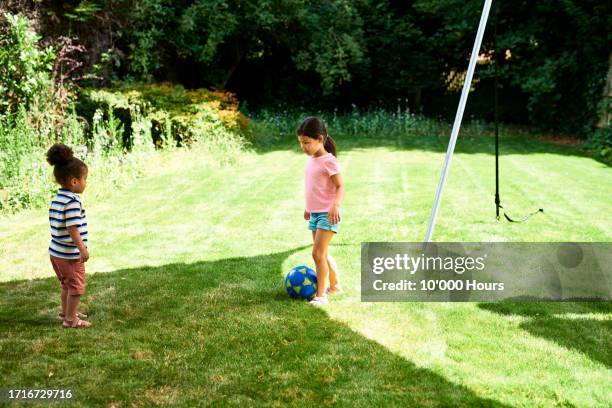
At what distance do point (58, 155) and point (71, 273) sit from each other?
78cm

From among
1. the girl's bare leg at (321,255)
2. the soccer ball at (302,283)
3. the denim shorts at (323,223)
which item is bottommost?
the soccer ball at (302,283)

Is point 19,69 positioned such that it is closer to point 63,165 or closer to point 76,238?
point 63,165

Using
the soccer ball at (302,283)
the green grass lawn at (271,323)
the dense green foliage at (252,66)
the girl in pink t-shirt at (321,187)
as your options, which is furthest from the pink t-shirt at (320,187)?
the dense green foliage at (252,66)

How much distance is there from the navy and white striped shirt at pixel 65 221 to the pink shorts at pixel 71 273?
4cm

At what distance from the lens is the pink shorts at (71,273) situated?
4.02 metres

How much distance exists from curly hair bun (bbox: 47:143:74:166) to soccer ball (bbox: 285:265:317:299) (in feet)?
5.99

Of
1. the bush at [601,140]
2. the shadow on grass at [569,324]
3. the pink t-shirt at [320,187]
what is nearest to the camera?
the shadow on grass at [569,324]

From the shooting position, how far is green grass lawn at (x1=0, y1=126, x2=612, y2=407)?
3.26 metres

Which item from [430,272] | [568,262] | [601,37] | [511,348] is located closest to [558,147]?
[601,37]

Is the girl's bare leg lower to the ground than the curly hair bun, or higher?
lower

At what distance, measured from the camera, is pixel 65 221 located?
3928 mm

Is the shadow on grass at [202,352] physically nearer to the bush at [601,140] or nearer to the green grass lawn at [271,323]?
the green grass lawn at [271,323]

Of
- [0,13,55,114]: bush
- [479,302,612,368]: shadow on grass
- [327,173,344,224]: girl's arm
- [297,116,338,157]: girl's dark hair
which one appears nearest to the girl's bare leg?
[327,173,344,224]: girl's arm

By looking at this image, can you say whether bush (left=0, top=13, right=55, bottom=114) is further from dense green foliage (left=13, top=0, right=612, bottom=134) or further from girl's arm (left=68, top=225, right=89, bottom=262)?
girl's arm (left=68, top=225, right=89, bottom=262)
